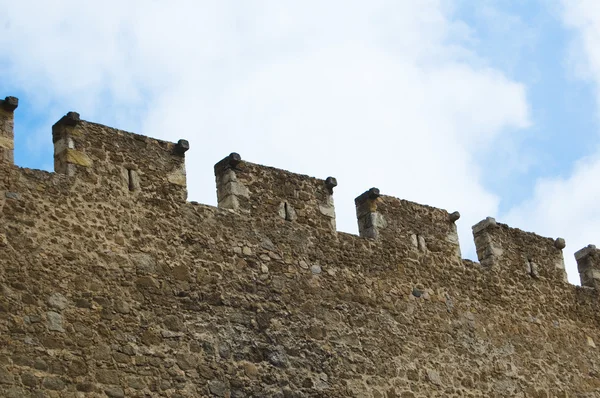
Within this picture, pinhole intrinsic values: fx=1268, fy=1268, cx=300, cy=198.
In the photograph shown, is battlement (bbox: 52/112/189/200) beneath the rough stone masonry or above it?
above

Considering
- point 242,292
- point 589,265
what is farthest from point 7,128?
point 589,265

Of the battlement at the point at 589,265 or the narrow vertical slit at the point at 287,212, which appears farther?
the battlement at the point at 589,265

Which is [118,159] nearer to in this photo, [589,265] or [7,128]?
[7,128]

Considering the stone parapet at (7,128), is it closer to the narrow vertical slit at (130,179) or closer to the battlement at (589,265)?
the narrow vertical slit at (130,179)

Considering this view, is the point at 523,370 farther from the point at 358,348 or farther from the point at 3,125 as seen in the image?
the point at 3,125

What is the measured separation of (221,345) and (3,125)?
2.84 meters

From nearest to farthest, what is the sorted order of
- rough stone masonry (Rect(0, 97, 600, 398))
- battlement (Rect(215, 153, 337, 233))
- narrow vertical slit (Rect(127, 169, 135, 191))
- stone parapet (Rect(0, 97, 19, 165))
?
rough stone masonry (Rect(0, 97, 600, 398)) → stone parapet (Rect(0, 97, 19, 165)) → narrow vertical slit (Rect(127, 169, 135, 191)) → battlement (Rect(215, 153, 337, 233))

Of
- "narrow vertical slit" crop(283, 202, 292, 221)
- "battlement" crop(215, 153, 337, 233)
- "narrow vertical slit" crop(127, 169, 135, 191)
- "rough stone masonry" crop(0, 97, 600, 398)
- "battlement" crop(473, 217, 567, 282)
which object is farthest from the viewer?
"battlement" crop(473, 217, 567, 282)

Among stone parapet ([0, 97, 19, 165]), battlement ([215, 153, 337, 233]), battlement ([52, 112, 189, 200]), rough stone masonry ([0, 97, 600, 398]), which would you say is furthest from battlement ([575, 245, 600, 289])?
stone parapet ([0, 97, 19, 165])

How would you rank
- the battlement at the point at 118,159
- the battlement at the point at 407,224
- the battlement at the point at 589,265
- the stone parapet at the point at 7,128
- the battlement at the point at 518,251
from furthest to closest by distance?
the battlement at the point at 589,265 < the battlement at the point at 518,251 < the battlement at the point at 407,224 < the battlement at the point at 118,159 < the stone parapet at the point at 7,128

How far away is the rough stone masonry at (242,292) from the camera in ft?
36.3

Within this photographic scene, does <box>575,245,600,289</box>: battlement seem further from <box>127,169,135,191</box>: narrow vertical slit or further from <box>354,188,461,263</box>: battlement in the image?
<box>127,169,135,191</box>: narrow vertical slit

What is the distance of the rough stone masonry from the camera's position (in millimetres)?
11055

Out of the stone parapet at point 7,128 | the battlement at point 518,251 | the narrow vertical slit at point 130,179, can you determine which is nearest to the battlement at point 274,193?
the narrow vertical slit at point 130,179
